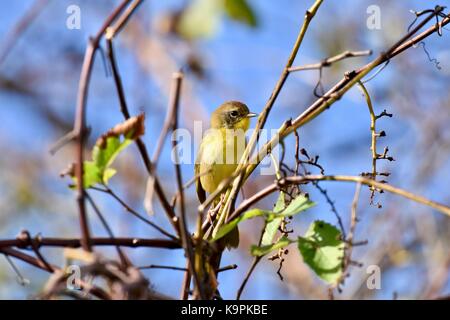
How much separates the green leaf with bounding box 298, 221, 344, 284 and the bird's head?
2.88 meters

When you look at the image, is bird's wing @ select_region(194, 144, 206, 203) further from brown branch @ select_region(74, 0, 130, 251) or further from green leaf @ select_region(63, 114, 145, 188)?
brown branch @ select_region(74, 0, 130, 251)

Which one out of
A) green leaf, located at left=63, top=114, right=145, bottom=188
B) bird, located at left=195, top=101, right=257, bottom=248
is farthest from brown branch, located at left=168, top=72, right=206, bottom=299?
bird, located at left=195, top=101, right=257, bottom=248

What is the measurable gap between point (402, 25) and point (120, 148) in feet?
16.7

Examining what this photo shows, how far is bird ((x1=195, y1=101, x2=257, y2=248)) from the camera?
3.59 metres

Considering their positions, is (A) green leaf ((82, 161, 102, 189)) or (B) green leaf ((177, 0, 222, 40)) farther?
(B) green leaf ((177, 0, 222, 40))

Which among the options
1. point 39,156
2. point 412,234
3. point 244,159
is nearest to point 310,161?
point 244,159

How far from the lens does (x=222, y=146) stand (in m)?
3.80

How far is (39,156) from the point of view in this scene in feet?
26.9

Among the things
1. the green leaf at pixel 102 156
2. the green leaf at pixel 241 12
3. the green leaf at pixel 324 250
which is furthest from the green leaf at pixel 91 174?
the green leaf at pixel 241 12

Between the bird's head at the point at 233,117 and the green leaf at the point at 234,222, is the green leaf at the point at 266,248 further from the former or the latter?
the bird's head at the point at 233,117

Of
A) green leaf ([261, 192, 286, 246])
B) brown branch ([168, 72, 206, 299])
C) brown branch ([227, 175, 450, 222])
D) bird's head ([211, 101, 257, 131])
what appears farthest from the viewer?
bird's head ([211, 101, 257, 131])

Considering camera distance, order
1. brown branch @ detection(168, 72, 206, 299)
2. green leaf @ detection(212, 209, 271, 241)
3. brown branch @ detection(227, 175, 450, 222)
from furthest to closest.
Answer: green leaf @ detection(212, 209, 271, 241) → brown branch @ detection(227, 175, 450, 222) → brown branch @ detection(168, 72, 206, 299)

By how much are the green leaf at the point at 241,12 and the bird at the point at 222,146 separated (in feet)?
2.48

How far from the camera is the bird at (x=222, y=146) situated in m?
3.59
